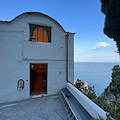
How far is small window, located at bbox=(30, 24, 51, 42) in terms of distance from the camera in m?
4.80

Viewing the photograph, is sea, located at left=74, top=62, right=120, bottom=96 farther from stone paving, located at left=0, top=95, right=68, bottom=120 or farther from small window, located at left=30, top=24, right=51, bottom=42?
small window, located at left=30, top=24, right=51, bottom=42

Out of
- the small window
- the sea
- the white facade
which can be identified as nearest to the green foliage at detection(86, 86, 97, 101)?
the sea

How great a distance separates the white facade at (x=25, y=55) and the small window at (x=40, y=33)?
230 millimetres

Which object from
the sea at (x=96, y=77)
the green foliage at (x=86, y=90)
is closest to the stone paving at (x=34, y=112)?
the green foliage at (x=86, y=90)

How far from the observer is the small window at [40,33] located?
480 centimetres

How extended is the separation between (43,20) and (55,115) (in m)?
5.85

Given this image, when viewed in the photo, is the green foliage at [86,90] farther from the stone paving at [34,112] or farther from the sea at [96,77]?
the stone paving at [34,112]

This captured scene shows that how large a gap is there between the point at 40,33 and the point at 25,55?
6.38 ft

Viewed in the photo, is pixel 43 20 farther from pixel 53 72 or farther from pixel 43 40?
pixel 53 72

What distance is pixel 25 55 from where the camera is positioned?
455 cm

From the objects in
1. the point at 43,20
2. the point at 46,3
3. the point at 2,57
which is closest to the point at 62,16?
the point at 46,3

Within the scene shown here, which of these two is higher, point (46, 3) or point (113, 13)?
point (46, 3)

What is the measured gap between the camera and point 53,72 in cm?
515

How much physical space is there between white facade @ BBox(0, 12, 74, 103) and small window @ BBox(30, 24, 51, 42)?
23cm
